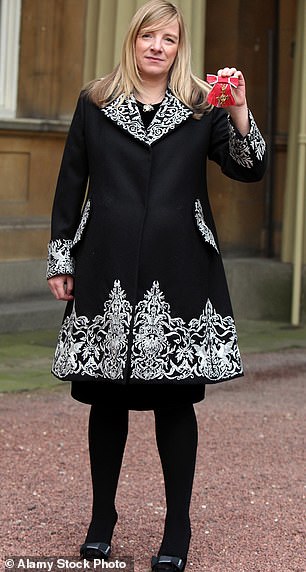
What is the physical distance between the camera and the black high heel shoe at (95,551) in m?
4.11

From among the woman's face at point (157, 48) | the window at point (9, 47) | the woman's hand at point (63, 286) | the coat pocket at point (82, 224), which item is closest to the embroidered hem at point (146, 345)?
the woman's hand at point (63, 286)

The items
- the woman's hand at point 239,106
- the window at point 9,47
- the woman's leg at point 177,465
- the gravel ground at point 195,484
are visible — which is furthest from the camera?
the window at point 9,47

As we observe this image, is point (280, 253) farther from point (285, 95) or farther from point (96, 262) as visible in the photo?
point (96, 262)

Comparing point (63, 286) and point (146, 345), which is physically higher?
point (63, 286)

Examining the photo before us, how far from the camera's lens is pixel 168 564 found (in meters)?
4.04

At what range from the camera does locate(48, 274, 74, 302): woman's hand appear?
4102 millimetres

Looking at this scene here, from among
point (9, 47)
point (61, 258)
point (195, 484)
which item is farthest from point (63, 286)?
point (9, 47)

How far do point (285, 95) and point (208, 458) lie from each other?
241 inches

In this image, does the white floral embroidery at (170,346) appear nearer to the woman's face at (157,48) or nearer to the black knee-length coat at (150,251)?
the black knee-length coat at (150,251)

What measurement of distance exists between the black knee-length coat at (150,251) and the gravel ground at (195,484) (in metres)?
0.70

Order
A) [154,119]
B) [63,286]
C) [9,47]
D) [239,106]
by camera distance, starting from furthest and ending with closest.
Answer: [9,47] < [63,286] < [154,119] < [239,106]

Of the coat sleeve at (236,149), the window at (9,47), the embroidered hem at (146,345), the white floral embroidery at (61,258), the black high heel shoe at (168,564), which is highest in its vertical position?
the window at (9,47)

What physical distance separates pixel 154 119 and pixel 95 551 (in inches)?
55.1

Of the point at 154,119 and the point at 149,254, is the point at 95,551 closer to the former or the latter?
the point at 149,254
